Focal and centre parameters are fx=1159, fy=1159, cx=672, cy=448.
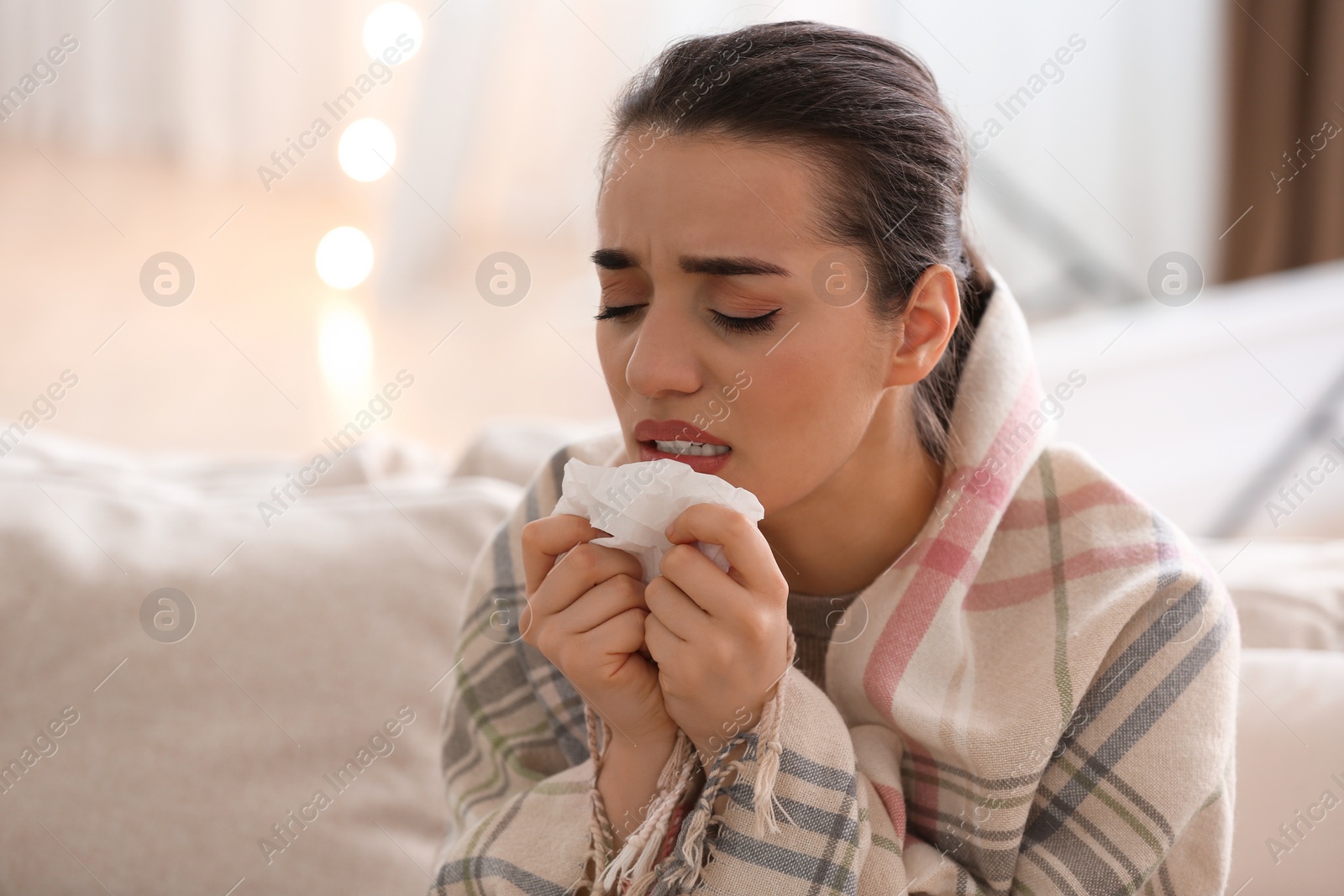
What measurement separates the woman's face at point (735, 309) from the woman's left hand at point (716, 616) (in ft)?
0.34

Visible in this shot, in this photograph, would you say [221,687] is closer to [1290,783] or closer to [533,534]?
[533,534]

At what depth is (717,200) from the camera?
1.00 metres

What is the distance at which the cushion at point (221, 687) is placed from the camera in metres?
1.32

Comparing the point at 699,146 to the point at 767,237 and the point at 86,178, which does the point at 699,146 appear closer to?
the point at 767,237

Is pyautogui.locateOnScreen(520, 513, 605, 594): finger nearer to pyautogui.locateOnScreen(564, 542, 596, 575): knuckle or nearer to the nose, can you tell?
pyautogui.locateOnScreen(564, 542, 596, 575): knuckle

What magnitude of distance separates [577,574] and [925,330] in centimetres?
41

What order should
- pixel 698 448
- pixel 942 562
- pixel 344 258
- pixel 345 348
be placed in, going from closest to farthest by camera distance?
pixel 698 448 → pixel 942 562 → pixel 345 348 → pixel 344 258

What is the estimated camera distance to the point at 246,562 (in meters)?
1.44

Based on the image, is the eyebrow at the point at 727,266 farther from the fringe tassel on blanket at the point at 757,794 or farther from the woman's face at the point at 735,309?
the fringe tassel on blanket at the point at 757,794

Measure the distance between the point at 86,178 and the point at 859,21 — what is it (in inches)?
127

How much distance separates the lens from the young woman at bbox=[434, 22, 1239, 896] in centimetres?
100

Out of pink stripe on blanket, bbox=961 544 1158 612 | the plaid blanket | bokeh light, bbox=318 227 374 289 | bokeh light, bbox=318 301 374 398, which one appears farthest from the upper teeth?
bokeh light, bbox=318 227 374 289

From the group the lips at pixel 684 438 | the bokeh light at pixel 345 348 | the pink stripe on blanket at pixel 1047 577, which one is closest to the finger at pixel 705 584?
the lips at pixel 684 438

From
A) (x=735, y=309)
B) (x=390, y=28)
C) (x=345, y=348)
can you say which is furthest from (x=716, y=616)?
(x=390, y=28)
